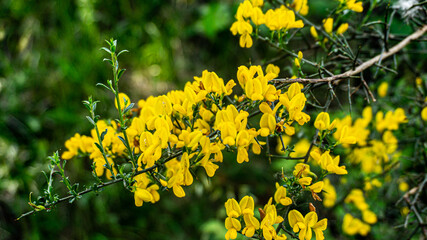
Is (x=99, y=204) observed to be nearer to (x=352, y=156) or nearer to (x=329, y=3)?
(x=352, y=156)

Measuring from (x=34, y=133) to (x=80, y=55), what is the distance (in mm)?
524

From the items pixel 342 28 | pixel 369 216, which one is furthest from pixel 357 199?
pixel 342 28

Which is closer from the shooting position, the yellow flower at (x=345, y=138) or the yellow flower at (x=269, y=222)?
the yellow flower at (x=269, y=222)

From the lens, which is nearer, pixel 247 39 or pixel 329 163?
pixel 329 163

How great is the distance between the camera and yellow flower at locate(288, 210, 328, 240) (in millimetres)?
603

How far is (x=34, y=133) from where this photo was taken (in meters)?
1.96

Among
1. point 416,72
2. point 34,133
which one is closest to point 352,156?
point 416,72

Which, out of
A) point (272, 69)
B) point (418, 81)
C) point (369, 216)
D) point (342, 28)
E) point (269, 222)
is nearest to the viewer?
point (269, 222)

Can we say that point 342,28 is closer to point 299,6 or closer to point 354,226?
point 299,6

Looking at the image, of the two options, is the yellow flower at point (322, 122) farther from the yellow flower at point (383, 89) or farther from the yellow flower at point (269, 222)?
the yellow flower at point (383, 89)

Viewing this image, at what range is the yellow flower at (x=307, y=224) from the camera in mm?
603

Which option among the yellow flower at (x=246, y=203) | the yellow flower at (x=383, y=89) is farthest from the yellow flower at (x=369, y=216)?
the yellow flower at (x=246, y=203)

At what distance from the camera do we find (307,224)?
0.61 m

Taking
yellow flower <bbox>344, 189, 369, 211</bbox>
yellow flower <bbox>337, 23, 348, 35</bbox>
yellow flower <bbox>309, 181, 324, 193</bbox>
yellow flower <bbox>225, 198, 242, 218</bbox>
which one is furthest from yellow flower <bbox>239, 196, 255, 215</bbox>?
yellow flower <bbox>344, 189, 369, 211</bbox>
